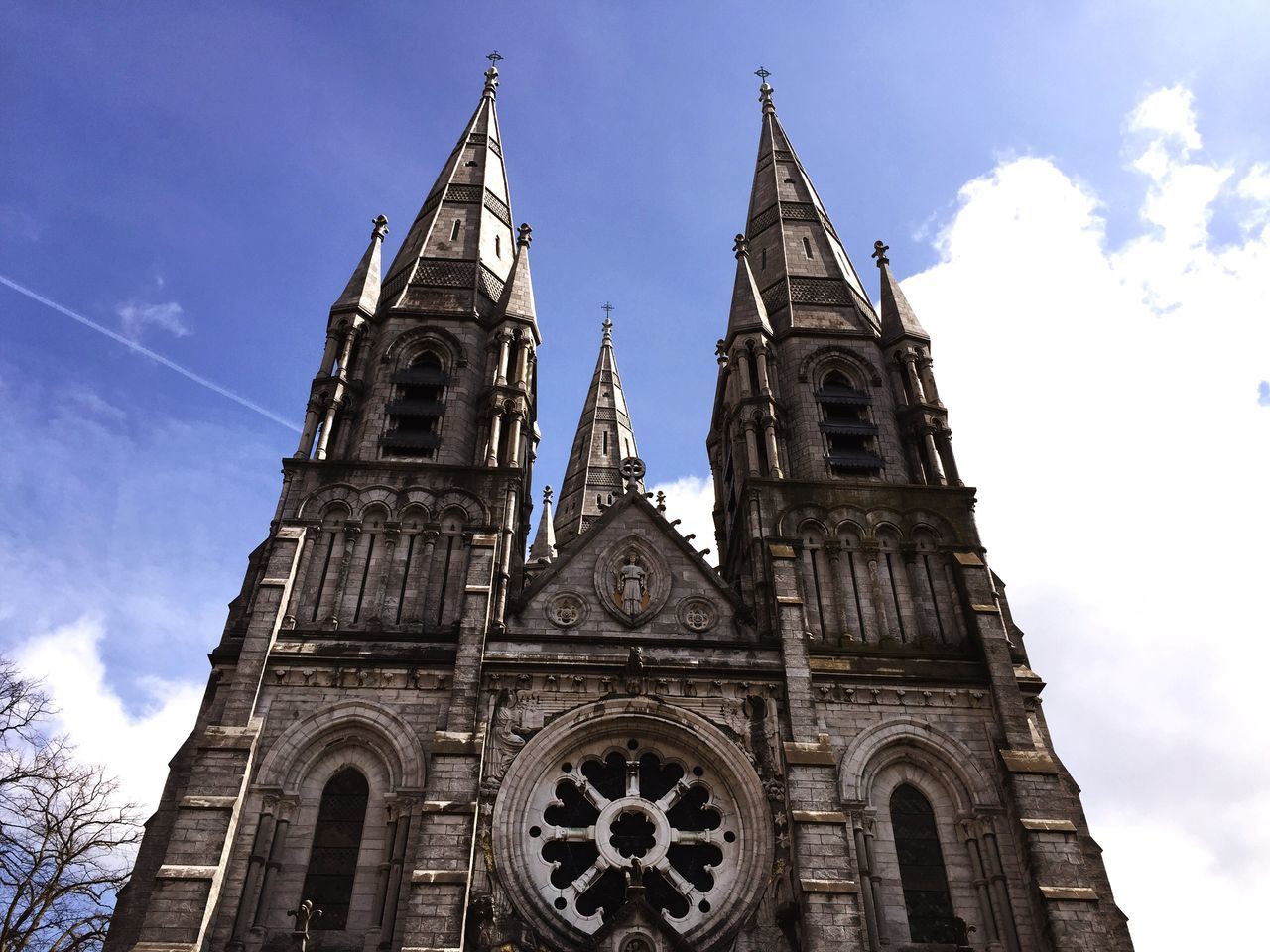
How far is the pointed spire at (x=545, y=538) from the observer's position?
3700 centimetres

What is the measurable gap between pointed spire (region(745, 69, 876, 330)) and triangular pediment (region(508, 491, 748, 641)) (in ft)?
28.9

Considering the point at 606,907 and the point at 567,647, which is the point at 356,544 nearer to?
the point at 567,647

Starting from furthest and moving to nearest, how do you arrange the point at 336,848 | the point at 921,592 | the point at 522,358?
the point at 522,358
the point at 921,592
the point at 336,848

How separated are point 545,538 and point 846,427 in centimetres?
1552

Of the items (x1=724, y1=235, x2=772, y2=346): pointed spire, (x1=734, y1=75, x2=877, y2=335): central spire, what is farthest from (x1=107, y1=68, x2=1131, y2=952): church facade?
(x1=734, y1=75, x2=877, y2=335): central spire

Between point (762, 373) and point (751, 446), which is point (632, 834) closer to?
point (751, 446)

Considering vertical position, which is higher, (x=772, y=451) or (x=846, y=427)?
(x=846, y=427)

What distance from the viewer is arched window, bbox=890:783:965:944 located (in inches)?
691

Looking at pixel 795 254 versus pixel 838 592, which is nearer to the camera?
pixel 838 592

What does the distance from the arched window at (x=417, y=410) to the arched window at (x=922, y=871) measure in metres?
13.0

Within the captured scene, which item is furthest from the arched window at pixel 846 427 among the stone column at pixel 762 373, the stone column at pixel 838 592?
the stone column at pixel 838 592

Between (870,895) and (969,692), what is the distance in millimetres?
4651

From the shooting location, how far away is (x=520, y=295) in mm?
28234

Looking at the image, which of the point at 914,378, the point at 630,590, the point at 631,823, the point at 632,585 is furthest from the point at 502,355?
the point at 631,823
